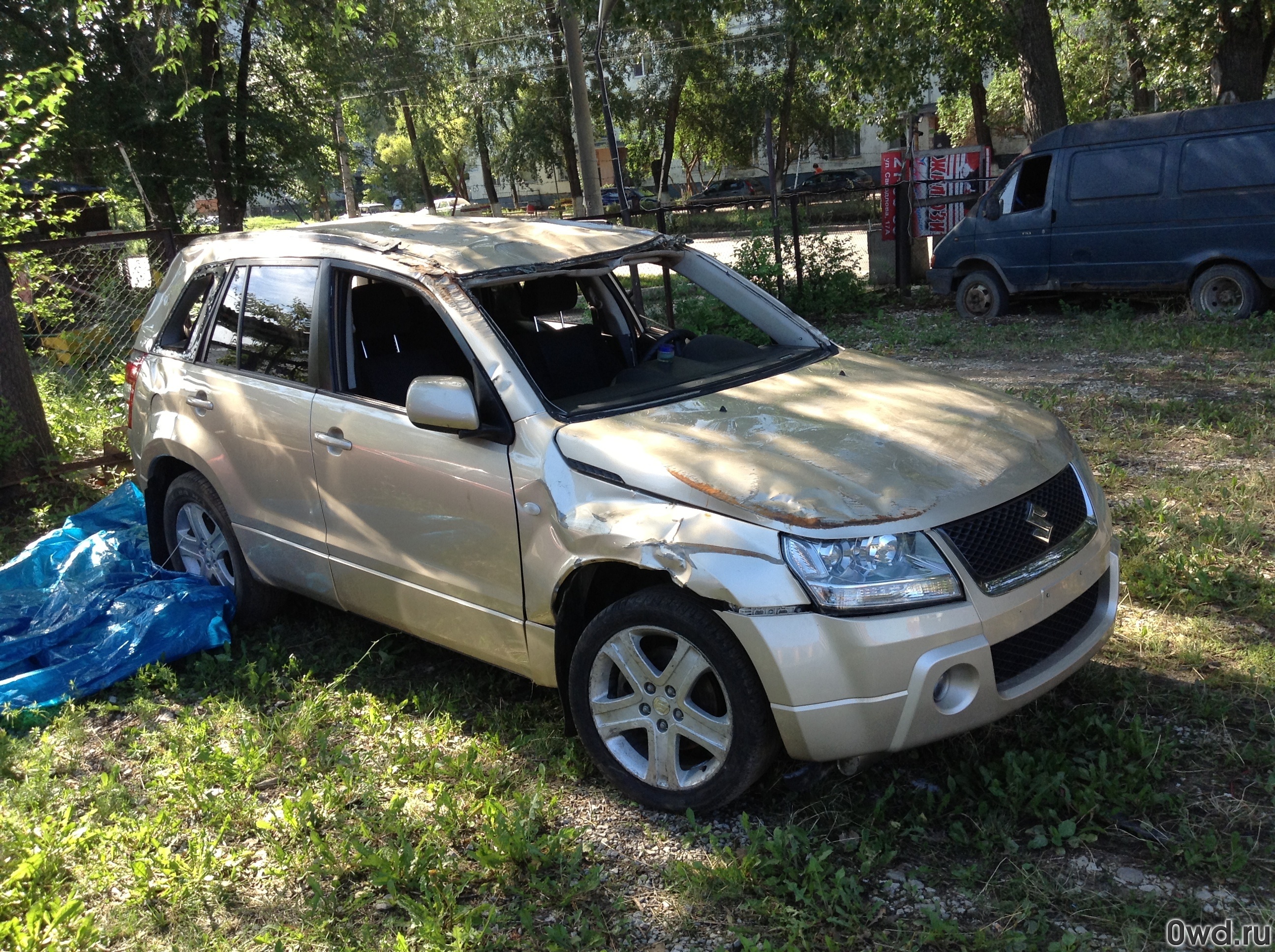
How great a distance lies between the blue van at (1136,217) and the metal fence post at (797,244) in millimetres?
1707

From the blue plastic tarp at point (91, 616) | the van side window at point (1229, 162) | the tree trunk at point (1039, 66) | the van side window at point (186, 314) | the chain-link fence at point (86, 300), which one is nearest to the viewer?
the blue plastic tarp at point (91, 616)

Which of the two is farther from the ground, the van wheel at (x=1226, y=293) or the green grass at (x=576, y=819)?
the van wheel at (x=1226, y=293)

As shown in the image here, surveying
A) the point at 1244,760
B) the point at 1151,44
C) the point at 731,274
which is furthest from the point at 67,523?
the point at 1151,44

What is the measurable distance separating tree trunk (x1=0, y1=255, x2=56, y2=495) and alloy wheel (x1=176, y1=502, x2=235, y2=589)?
278 cm

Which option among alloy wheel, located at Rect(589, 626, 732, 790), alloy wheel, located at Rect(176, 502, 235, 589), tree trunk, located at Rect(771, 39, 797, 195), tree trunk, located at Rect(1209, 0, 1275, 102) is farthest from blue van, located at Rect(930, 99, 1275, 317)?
tree trunk, located at Rect(771, 39, 797, 195)

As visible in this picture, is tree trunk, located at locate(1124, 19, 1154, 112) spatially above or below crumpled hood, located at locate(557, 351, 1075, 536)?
above

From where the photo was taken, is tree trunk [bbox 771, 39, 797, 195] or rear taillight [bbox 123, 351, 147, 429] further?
tree trunk [bbox 771, 39, 797, 195]

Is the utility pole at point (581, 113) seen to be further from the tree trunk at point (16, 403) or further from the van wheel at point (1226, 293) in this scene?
the tree trunk at point (16, 403)

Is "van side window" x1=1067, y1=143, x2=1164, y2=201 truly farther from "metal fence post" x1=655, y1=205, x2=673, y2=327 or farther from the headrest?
the headrest

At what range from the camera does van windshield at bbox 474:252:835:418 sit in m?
3.87

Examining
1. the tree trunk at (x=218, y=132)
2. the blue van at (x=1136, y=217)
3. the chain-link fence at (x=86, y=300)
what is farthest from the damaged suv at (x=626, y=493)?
the tree trunk at (x=218, y=132)

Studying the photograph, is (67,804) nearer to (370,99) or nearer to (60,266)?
(60,266)

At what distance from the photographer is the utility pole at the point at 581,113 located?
15656mm

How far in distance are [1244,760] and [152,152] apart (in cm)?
1549
